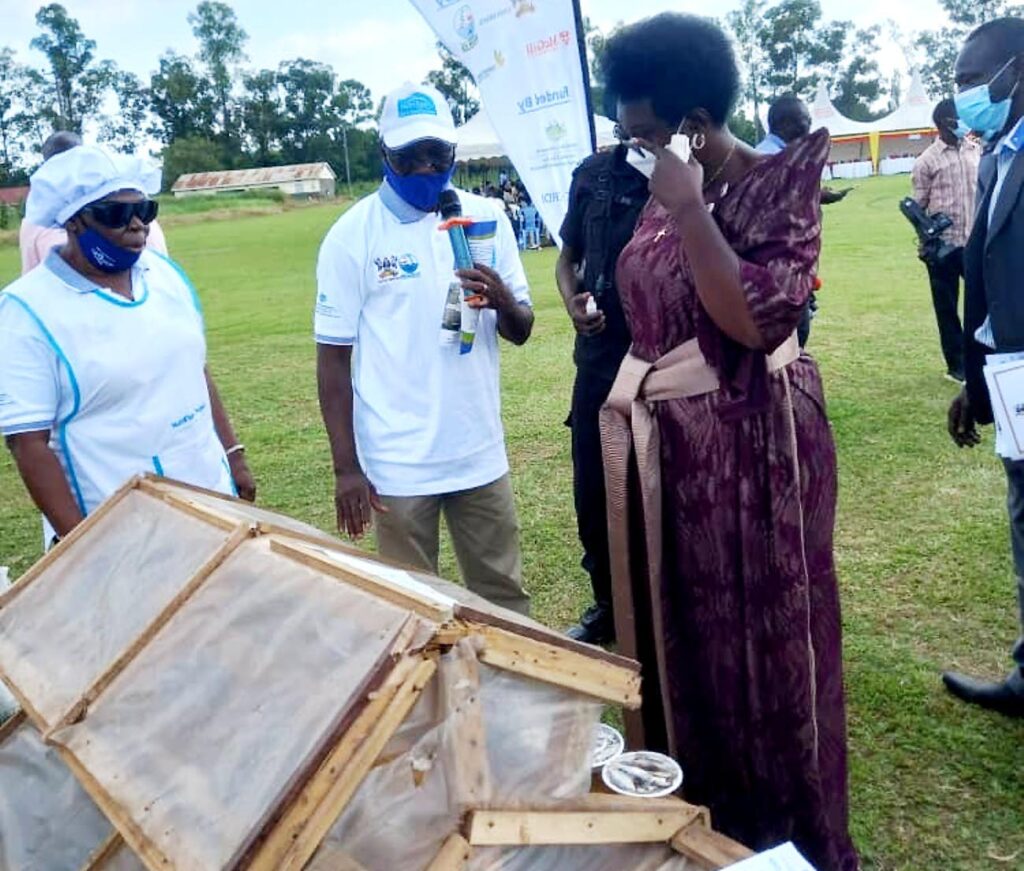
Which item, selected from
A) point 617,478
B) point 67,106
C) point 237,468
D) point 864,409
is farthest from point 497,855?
point 67,106

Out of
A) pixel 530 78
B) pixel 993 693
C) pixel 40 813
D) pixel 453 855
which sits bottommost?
pixel 993 693

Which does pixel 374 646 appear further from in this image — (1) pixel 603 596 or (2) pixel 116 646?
(1) pixel 603 596

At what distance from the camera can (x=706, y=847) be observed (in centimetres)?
169

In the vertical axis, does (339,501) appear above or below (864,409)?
above

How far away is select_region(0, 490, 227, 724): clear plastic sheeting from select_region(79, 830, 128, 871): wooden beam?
0.88 ft

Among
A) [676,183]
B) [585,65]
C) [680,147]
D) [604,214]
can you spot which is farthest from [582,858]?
[585,65]

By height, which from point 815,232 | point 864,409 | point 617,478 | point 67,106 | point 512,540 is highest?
point 67,106

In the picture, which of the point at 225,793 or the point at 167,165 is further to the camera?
the point at 167,165

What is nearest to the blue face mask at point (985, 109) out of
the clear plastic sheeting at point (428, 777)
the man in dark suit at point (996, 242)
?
the man in dark suit at point (996, 242)

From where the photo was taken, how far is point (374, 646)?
4.54 ft

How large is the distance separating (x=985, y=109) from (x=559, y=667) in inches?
88.5

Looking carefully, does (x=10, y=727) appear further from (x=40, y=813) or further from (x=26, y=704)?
(x=26, y=704)

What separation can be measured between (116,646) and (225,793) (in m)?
0.52

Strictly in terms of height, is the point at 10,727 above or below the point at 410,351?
below
